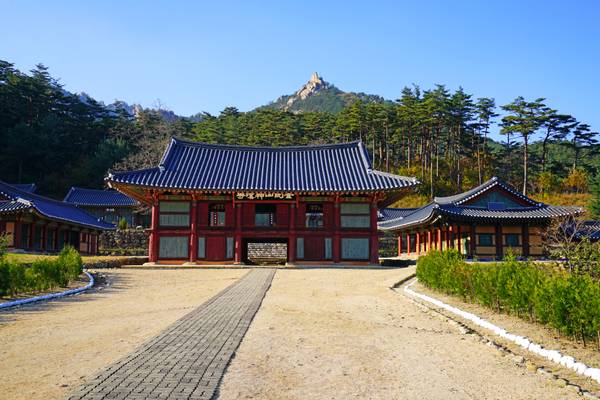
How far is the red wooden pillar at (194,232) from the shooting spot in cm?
2883

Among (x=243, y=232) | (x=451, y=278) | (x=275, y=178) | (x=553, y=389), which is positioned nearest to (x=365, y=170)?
(x=275, y=178)

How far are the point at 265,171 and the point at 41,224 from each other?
60.5 feet

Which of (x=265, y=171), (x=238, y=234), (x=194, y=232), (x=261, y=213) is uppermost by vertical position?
(x=265, y=171)

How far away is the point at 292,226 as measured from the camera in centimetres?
2934

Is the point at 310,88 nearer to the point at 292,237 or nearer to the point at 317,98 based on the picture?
the point at 317,98

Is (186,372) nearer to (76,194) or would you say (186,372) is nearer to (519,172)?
(76,194)

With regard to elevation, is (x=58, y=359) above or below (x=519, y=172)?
below

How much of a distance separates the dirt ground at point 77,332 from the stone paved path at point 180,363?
367mm

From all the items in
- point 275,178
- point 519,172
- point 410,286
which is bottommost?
point 410,286

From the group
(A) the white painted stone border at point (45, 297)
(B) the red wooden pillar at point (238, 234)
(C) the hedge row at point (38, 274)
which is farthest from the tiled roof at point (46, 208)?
(A) the white painted stone border at point (45, 297)

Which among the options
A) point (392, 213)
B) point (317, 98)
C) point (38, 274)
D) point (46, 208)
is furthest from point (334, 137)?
point (317, 98)

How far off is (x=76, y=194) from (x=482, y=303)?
174ft

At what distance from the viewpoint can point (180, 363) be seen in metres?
6.58

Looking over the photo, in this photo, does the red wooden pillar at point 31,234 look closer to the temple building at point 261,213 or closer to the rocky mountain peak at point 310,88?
the temple building at point 261,213
